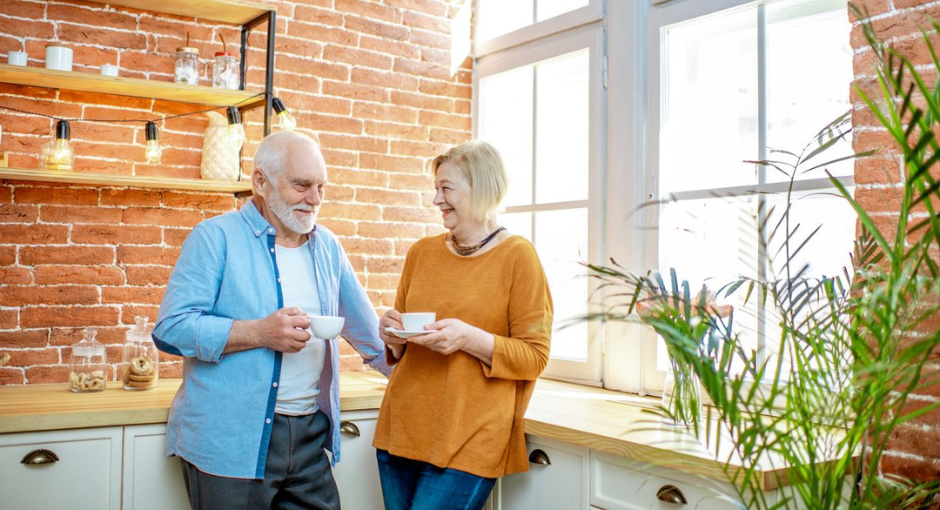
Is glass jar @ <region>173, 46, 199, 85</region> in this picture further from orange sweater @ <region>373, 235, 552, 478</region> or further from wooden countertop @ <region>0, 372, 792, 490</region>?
orange sweater @ <region>373, 235, 552, 478</region>

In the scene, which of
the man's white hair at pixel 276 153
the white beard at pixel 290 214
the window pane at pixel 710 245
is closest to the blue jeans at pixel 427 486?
the white beard at pixel 290 214

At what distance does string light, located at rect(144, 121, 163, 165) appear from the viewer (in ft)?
9.55

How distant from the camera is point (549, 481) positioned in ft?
7.93

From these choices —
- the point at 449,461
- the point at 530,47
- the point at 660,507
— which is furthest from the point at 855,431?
the point at 530,47

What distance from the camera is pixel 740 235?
2.71 m

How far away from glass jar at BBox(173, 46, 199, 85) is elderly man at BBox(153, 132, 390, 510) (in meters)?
0.80

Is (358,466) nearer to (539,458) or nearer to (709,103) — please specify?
(539,458)

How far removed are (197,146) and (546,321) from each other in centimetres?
168

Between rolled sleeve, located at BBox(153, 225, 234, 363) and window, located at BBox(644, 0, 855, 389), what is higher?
window, located at BBox(644, 0, 855, 389)

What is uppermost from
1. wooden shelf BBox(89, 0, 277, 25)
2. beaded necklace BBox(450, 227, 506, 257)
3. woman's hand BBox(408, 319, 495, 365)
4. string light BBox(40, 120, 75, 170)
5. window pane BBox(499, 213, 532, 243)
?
wooden shelf BBox(89, 0, 277, 25)

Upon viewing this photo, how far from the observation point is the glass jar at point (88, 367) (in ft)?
8.76

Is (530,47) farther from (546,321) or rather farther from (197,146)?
(546,321)

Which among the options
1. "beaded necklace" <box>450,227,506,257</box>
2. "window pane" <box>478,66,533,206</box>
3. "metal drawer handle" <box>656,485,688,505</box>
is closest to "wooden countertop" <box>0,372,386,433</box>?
"beaded necklace" <box>450,227,506,257</box>

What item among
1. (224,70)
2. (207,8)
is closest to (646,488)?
(224,70)
